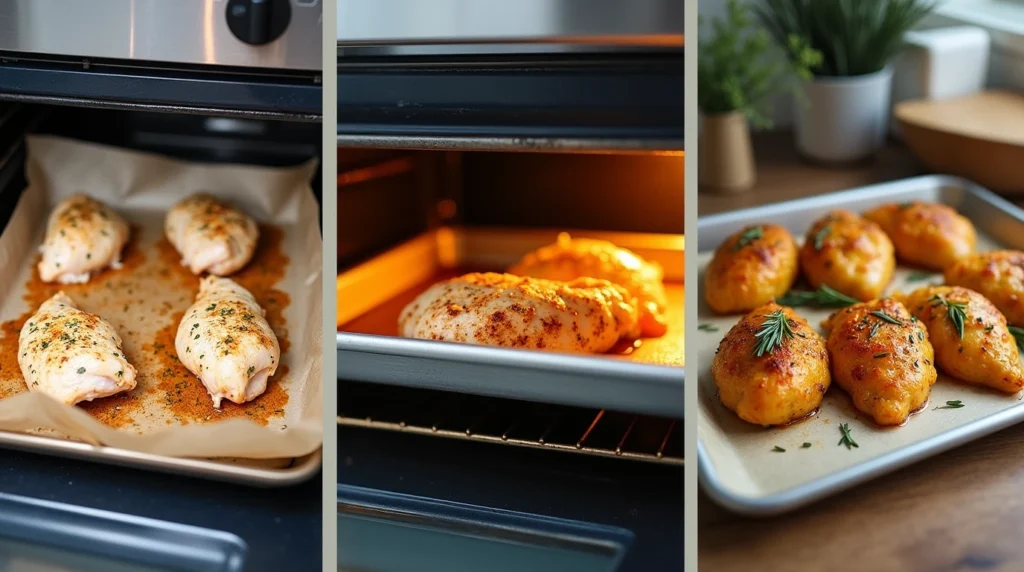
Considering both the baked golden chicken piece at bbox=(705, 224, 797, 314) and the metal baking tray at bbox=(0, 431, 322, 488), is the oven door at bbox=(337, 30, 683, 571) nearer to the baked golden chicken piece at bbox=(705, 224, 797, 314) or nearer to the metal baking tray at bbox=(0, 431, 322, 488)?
the metal baking tray at bbox=(0, 431, 322, 488)

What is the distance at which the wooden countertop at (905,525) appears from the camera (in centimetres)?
102

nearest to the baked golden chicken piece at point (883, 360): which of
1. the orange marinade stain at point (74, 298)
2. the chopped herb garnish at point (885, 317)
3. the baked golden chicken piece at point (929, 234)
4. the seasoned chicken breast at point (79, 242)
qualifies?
the chopped herb garnish at point (885, 317)

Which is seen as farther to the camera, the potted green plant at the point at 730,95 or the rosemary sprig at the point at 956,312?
the potted green plant at the point at 730,95

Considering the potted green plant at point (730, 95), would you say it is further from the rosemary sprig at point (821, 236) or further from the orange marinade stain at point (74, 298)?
the orange marinade stain at point (74, 298)

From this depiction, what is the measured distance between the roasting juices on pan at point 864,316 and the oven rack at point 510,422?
0.43 feet

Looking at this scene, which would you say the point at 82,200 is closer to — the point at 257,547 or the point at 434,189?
the point at 434,189

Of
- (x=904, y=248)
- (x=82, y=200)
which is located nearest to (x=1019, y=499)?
(x=904, y=248)

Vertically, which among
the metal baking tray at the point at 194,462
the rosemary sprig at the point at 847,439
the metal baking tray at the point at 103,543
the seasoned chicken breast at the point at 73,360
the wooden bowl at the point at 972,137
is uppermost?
the wooden bowl at the point at 972,137

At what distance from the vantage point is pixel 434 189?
2029mm

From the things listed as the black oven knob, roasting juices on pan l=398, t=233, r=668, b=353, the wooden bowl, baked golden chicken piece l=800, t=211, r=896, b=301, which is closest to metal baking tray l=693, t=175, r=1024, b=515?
roasting juices on pan l=398, t=233, r=668, b=353

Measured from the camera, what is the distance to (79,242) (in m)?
1.65

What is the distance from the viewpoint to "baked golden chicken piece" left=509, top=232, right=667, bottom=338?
155cm

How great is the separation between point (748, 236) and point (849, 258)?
0.17 metres

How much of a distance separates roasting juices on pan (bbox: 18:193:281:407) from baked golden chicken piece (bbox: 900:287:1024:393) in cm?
95
